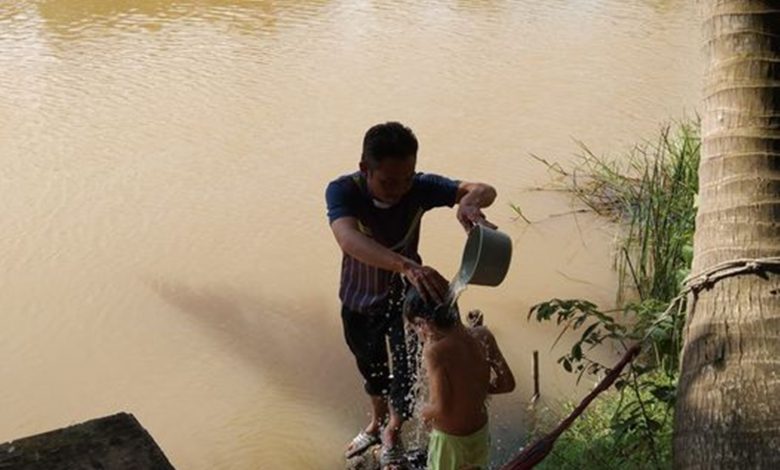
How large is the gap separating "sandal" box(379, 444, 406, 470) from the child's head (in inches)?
39.5

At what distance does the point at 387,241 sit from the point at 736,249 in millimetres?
1136

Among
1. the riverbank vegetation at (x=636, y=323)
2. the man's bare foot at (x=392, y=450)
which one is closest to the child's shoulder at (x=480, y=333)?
the riverbank vegetation at (x=636, y=323)

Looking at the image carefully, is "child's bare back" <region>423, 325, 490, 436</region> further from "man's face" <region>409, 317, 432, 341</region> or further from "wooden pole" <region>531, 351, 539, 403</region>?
"wooden pole" <region>531, 351, 539, 403</region>

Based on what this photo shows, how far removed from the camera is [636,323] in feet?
10.4

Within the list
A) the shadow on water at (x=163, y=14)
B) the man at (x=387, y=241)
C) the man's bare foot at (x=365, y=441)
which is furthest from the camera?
the shadow on water at (x=163, y=14)

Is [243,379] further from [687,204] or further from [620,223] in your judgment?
[620,223]

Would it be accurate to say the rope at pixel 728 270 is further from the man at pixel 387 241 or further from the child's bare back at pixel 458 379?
the child's bare back at pixel 458 379

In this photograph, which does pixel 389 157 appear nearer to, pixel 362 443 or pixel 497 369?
pixel 497 369

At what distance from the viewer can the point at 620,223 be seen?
4992 mm

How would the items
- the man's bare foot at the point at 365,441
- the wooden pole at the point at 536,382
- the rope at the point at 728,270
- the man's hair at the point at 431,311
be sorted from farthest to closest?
the wooden pole at the point at 536,382 < the man's bare foot at the point at 365,441 < the man's hair at the point at 431,311 < the rope at the point at 728,270

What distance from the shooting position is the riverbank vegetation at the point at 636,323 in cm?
222

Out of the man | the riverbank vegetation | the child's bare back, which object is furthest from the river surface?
the child's bare back

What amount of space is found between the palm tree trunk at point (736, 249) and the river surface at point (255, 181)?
5.91 ft

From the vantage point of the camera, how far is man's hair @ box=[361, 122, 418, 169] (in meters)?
2.11
